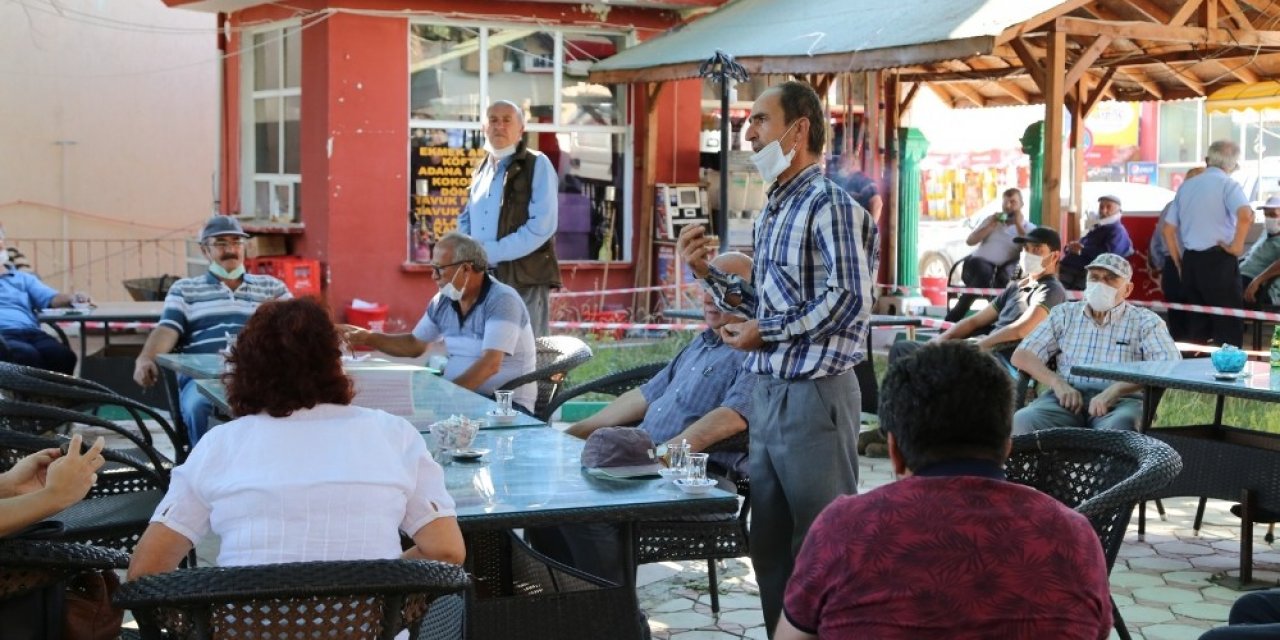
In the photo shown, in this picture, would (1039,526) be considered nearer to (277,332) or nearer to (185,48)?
(277,332)

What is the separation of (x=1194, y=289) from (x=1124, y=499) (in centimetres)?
1052

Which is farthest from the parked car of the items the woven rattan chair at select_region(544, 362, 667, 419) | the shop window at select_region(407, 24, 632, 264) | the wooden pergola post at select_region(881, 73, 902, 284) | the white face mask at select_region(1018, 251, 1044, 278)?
the woven rattan chair at select_region(544, 362, 667, 419)

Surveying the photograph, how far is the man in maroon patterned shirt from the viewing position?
2643 mm

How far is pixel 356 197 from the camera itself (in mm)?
14125

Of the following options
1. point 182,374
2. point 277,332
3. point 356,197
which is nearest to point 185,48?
point 356,197

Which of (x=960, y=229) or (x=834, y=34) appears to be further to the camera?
(x=960, y=229)

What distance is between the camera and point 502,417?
5207 millimetres

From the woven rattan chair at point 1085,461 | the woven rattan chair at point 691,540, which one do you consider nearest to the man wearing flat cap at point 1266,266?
the woven rattan chair at point 1085,461

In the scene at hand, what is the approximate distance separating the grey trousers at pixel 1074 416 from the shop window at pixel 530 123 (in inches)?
288

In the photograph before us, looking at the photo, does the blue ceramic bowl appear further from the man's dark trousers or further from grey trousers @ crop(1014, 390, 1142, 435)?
the man's dark trousers

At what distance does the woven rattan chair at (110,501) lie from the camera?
15.9ft

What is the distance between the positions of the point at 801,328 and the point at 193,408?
365 cm

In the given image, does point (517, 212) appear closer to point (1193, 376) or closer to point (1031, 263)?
point (1031, 263)

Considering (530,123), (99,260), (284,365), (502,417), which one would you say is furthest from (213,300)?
(99,260)
